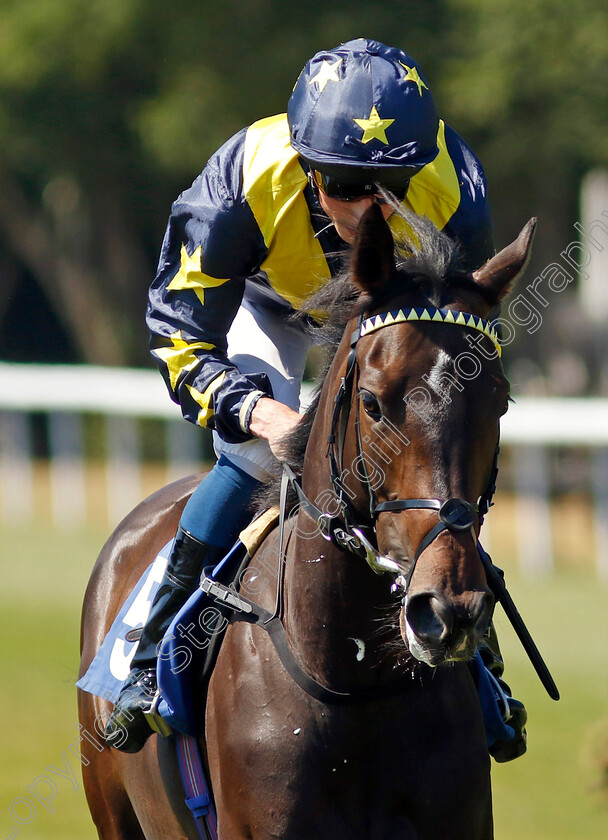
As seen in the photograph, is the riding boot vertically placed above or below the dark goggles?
below

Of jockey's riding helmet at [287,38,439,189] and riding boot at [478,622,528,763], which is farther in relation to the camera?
riding boot at [478,622,528,763]

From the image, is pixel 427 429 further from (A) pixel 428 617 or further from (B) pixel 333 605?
(B) pixel 333 605

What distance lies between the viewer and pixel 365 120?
300cm

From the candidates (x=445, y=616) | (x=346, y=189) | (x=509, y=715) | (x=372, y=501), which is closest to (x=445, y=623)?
(x=445, y=616)

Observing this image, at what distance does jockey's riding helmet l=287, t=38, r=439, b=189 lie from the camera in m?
2.98

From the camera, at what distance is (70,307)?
2003 centimetres

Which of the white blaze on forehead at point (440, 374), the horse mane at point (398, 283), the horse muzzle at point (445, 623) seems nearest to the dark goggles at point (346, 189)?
the horse mane at point (398, 283)

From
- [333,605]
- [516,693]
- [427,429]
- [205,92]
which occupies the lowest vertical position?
[516,693]

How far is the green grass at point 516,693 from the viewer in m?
5.92

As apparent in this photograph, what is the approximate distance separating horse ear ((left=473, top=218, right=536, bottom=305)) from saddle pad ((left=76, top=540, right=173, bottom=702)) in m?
1.39

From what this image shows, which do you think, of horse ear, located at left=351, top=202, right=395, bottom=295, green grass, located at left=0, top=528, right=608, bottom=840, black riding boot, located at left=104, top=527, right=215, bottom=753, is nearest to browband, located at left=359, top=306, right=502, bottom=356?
horse ear, located at left=351, top=202, right=395, bottom=295

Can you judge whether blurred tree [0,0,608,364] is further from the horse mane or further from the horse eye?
the horse eye

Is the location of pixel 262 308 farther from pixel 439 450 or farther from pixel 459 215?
pixel 439 450

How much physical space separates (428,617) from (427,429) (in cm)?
35
